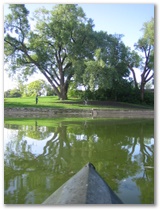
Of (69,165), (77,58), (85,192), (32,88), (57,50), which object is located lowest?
(69,165)

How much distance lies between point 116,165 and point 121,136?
3.00 m

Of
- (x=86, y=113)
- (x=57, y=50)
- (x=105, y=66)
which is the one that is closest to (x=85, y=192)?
(x=86, y=113)

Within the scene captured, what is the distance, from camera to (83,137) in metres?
6.67

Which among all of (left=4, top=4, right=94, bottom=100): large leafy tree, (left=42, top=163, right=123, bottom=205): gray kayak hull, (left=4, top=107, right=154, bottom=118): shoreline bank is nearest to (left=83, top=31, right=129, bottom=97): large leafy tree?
(left=4, top=4, right=94, bottom=100): large leafy tree

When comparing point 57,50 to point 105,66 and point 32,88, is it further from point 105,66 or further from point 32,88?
point 32,88

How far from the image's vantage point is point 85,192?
90.7 inches

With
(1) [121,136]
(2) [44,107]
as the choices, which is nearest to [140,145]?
(1) [121,136]

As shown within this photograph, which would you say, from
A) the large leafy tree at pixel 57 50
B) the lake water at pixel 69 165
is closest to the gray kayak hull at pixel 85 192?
the lake water at pixel 69 165

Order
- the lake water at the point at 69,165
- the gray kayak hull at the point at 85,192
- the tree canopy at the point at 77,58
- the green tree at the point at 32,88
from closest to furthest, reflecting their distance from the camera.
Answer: the gray kayak hull at the point at 85,192 < the lake water at the point at 69,165 < the green tree at the point at 32,88 < the tree canopy at the point at 77,58

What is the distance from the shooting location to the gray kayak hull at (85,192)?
230 centimetres

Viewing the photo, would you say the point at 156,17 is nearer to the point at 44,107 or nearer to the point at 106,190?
the point at 106,190

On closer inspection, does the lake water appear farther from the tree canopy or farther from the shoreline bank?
the tree canopy

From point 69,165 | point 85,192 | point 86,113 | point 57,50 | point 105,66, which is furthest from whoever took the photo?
point 105,66

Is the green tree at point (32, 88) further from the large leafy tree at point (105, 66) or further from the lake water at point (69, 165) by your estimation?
the large leafy tree at point (105, 66)
